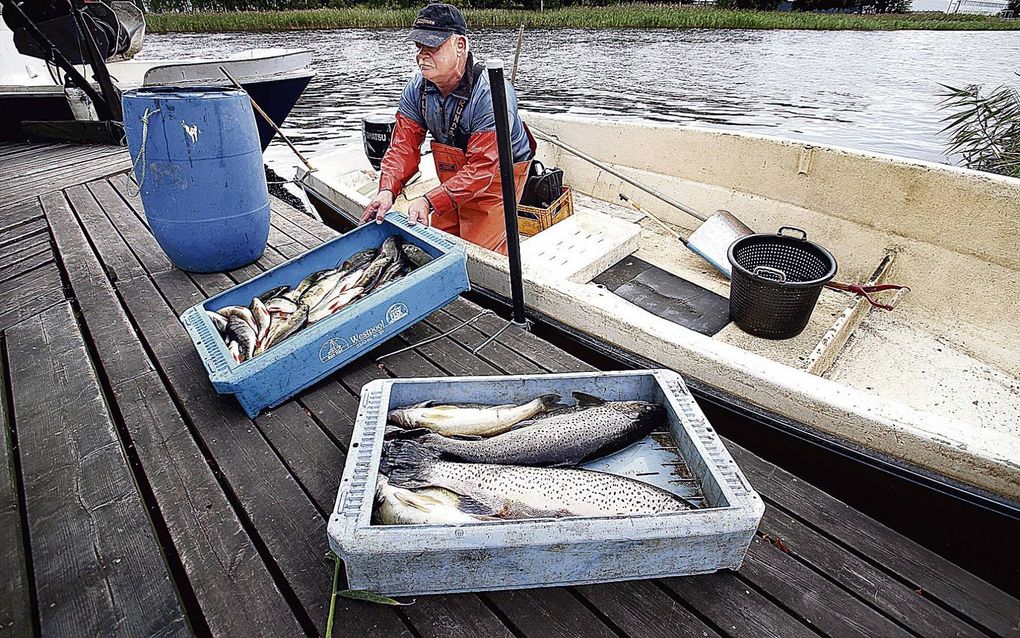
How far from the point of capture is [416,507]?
5.50 ft

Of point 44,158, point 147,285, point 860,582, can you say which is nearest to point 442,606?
point 860,582

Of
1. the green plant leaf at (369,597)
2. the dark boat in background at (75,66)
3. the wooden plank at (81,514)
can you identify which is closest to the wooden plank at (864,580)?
the green plant leaf at (369,597)

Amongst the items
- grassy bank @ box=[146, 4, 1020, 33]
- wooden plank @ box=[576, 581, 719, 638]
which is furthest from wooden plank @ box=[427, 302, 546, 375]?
grassy bank @ box=[146, 4, 1020, 33]

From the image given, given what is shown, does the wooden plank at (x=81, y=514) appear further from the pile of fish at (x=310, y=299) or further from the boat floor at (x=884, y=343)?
the boat floor at (x=884, y=343)

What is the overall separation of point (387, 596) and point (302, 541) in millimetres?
442

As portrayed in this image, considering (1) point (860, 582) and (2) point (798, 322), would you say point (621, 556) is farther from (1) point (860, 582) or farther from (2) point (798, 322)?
(2) point (798, 322)

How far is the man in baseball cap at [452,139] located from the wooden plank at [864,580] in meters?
2.62

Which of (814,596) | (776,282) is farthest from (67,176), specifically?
(814,596)

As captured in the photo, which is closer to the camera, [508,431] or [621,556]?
[621,556]

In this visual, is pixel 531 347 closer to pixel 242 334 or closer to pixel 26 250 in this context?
pixel 242 334

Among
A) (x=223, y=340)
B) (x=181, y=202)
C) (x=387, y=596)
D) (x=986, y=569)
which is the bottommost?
(x=986, y=569)

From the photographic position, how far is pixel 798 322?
3.43 m

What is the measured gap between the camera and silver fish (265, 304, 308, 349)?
8.77ft

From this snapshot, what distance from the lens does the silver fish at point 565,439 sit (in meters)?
1.99
